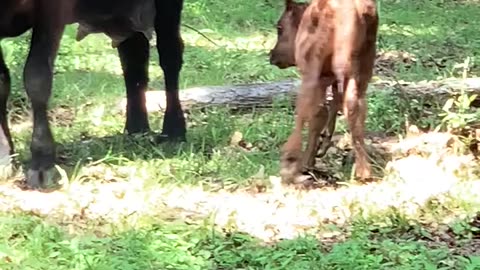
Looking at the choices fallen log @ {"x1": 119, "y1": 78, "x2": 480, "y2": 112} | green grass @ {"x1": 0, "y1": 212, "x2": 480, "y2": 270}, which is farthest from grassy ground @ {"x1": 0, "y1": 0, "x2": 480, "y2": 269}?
fallen log @ {"x1": 119, "y1": 78, "x2": 480, "y2": 112}

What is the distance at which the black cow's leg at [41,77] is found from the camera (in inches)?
257

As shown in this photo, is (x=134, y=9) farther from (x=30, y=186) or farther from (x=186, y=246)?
(x=186, y=246)

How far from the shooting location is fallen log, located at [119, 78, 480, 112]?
8211 mm

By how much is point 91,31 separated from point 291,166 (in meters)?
2.14

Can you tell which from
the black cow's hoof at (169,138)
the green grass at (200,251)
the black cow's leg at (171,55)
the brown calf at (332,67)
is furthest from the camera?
the black cow's leg at (171,55)

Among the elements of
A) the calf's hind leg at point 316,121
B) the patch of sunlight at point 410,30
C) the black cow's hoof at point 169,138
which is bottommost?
the black cow's hoof at point 169,138

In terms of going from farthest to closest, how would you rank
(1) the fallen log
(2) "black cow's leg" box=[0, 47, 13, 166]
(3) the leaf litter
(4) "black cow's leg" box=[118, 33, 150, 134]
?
1. (1) the fallen log
2. (4) "black cow's leg" box=[118, 33, 150, 134]
3. (2) "black cow's leg" box=[0, 47, 13, 166]
4. (3) the leaf litter

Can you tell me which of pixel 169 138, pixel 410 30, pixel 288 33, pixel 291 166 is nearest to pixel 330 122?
pixel 291 166

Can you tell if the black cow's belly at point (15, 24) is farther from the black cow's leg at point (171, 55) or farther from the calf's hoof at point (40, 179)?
the black cow's leg at point (171, 55)

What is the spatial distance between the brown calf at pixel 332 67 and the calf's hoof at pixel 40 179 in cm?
133

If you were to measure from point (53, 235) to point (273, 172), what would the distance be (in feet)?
5.73

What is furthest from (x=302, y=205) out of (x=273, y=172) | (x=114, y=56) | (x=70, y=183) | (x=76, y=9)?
(x=114, y=56)

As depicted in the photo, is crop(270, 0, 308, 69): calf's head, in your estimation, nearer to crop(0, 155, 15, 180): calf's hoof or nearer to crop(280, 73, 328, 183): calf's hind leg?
crop(280, 73, 328, 183): calf's hind leg

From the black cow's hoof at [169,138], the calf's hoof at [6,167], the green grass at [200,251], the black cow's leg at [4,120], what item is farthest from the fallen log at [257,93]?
the green grass at [200,251]
